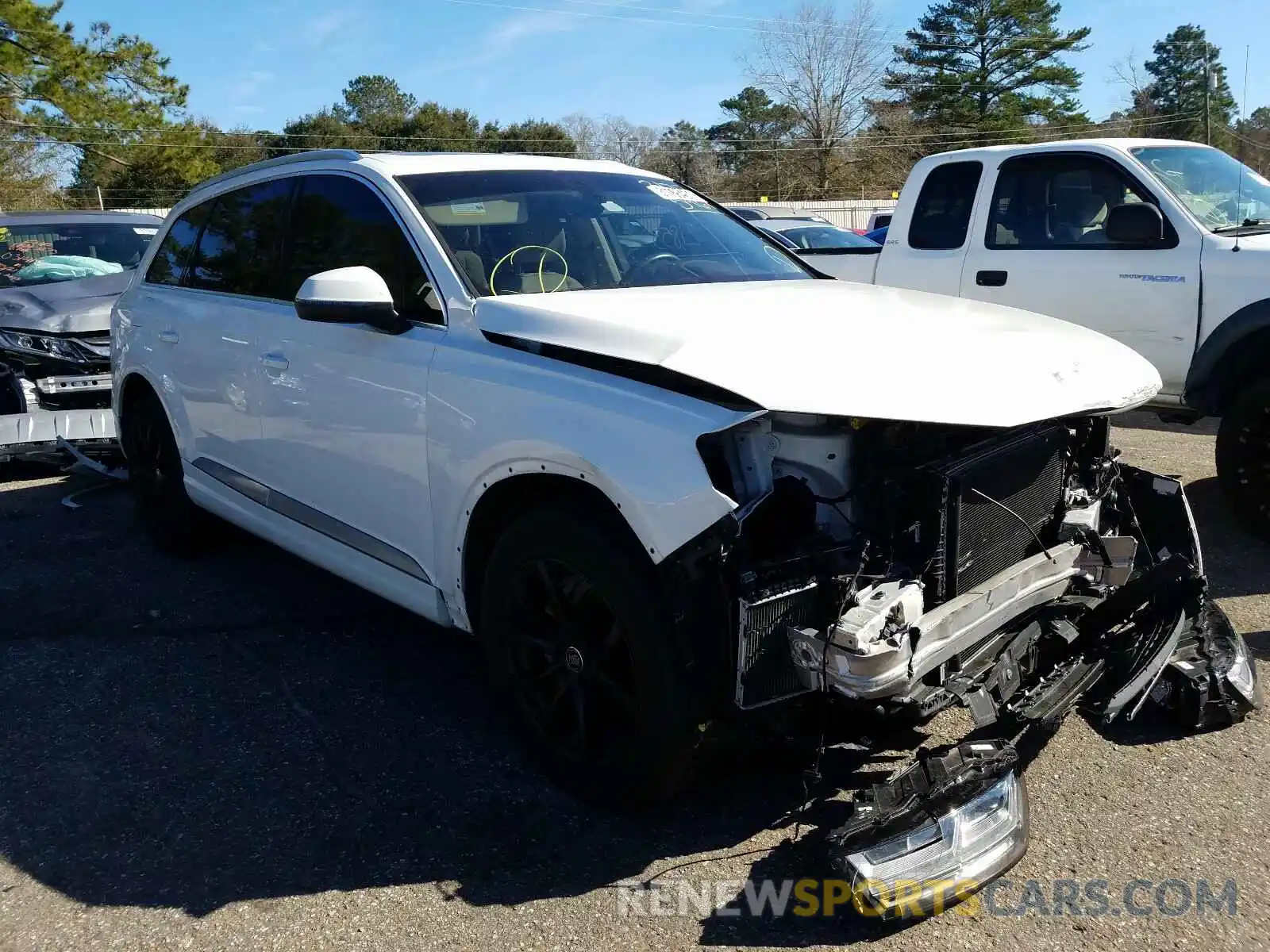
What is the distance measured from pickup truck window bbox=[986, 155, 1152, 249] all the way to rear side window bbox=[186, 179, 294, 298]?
4.50 meters

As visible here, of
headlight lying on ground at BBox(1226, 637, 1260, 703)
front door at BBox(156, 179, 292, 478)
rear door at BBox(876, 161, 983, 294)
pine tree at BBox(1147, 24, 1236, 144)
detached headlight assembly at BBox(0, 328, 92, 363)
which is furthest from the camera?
pine tree at BBox(1147, 24, 1236, 144)

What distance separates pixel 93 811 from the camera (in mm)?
3264

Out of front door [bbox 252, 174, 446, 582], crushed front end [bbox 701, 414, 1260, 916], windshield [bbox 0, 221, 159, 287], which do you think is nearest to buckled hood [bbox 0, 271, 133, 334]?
windshield [bbox 0, 221, 159, 287]

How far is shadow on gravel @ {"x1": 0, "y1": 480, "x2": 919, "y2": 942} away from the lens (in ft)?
9.66

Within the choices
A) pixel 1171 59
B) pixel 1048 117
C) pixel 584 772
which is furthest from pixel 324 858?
pixel 1171 59

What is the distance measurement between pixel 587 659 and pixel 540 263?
1.43m

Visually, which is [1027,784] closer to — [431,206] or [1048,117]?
[431,206]

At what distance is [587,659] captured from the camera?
2.98 m

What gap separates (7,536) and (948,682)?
5.70 m

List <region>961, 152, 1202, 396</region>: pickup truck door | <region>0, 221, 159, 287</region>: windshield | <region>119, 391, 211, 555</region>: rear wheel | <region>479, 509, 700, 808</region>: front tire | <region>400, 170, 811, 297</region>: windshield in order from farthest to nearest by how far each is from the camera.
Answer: <region>0, 221, 159, 287</region>: windshield → <region>961, 152, 1202, 396</region>: pickup truck door → <region>119, 391, 211, 555</region>: rear wheel → <region>400, 170, 811, 297</region>: windshield → <region>479, 509, 700, 808</region>: front tire

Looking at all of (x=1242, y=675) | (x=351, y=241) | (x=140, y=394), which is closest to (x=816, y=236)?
(x=140, y=394)

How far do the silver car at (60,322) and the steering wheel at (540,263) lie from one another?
14.2ft

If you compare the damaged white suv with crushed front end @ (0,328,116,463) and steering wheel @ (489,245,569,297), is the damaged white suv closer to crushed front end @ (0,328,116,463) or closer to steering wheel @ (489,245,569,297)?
steering wheel @ (489,245,569,297)

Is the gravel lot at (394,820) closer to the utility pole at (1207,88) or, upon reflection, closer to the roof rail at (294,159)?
the roof rail at (294,159)
